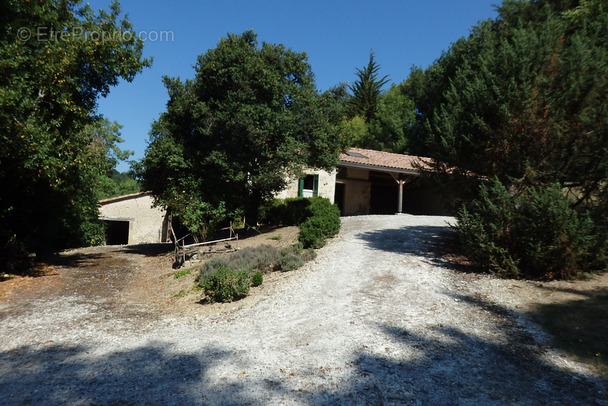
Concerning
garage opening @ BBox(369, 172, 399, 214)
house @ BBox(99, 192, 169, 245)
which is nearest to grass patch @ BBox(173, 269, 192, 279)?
house @ BBox(99, 192, 169, 245)

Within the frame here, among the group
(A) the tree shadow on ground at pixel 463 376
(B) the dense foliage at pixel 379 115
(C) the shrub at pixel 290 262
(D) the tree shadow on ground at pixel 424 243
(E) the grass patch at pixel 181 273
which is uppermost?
(B) the dense foliage at pixel 379 115

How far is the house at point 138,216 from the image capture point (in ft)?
79.4

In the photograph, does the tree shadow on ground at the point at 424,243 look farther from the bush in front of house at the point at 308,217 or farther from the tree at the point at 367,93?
the tree at the point at 367,93

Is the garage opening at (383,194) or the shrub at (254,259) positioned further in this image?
the garage opening at (383,194)

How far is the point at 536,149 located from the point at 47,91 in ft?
37.5

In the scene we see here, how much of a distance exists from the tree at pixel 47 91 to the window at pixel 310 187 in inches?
448

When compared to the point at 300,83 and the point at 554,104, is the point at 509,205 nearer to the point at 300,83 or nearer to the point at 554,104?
the point at 554,104

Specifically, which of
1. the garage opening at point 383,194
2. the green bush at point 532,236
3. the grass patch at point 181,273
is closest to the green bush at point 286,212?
the grass patch at point 181,273

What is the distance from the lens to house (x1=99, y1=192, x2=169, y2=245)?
24203 millimetres

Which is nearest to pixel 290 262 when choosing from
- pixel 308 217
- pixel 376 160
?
pixel 308 217

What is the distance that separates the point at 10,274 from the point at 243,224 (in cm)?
815

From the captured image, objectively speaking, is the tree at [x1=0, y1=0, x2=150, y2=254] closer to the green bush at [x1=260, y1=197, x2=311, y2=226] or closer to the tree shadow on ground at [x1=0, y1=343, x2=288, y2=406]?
the tree shadow on ground at [x1=0, y1=343, x2=288, y2=406]

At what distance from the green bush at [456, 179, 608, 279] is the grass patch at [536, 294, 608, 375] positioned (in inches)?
41.6

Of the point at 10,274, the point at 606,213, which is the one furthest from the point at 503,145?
the point at 10,274
